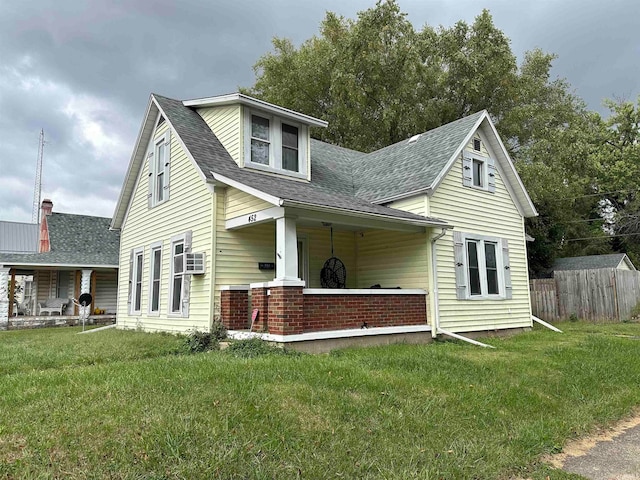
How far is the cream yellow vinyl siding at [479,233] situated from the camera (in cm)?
1080

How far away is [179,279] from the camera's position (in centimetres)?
1093

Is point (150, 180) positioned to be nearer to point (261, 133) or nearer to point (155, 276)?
point (155, 276)

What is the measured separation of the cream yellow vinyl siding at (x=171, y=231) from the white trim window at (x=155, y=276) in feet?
0.67

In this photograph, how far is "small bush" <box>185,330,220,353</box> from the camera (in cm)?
819

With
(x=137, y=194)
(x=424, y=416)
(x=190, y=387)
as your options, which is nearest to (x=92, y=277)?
(x=137, y=194)

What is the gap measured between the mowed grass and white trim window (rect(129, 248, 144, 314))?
238 inches

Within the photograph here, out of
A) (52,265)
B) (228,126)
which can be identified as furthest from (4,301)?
(228,126)

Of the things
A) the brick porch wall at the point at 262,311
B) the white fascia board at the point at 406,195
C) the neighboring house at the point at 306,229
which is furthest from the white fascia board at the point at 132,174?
the brick porch wall at the point at 262,311

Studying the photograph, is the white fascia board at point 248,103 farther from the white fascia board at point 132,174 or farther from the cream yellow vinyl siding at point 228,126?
the white fascia board at point 132,174

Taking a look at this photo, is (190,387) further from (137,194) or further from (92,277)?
(92,277)

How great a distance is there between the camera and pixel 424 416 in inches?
174

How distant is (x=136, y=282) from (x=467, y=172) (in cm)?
989

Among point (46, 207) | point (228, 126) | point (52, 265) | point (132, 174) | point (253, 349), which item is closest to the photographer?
point (253, 349)

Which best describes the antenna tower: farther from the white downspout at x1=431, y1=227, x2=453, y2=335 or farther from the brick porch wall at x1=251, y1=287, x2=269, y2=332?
the white downspout at x1=431, y1=227, x2=453, y2=335
